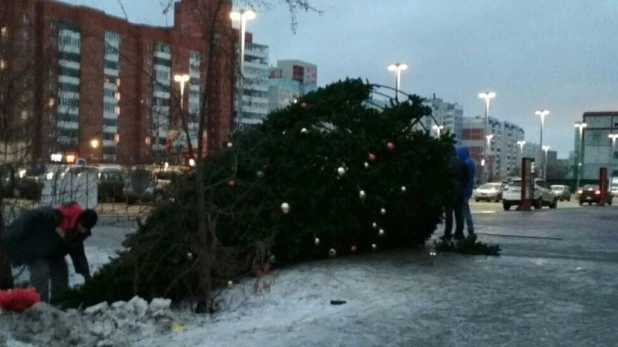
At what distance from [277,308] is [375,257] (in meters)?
2.93

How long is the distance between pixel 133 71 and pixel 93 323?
3040 millimetres

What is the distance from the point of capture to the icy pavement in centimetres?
725

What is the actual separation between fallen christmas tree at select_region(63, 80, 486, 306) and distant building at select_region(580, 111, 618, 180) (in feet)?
299

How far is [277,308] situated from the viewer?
8641 millimetres

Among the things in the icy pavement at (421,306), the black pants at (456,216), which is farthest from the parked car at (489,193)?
the icy pavement at (421,306)

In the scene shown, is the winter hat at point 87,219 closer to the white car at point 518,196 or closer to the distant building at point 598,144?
the white car at point 518,196

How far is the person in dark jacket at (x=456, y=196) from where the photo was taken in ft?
41.2

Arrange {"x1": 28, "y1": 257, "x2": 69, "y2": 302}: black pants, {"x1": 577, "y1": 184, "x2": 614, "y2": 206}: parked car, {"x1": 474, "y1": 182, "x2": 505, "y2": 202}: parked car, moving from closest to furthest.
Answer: {"x1": 28, "y1": 257, "x2": 69, "y2": 302}: black pants
{"x1": 577, "y1": 184, "x2": 614, "y2": 206}: parked car
{"x1": 474, "y1": 182, "x2": 505, "y2": 202}: parked car

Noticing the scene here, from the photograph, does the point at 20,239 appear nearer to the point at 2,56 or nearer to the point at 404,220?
the point at 2,56

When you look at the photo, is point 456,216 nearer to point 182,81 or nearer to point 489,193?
point 182,81

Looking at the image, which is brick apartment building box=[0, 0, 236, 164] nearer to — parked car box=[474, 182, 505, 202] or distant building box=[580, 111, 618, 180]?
parked car box=[474, 182, 505, 202]

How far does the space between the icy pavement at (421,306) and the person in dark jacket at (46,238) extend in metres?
1.69

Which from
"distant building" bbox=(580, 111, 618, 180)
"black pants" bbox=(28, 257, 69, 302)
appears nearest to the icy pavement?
"black pants" bbox=(28, 257, 69, 302)

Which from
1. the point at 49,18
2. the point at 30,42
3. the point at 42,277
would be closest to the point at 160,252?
the point at 42,277
